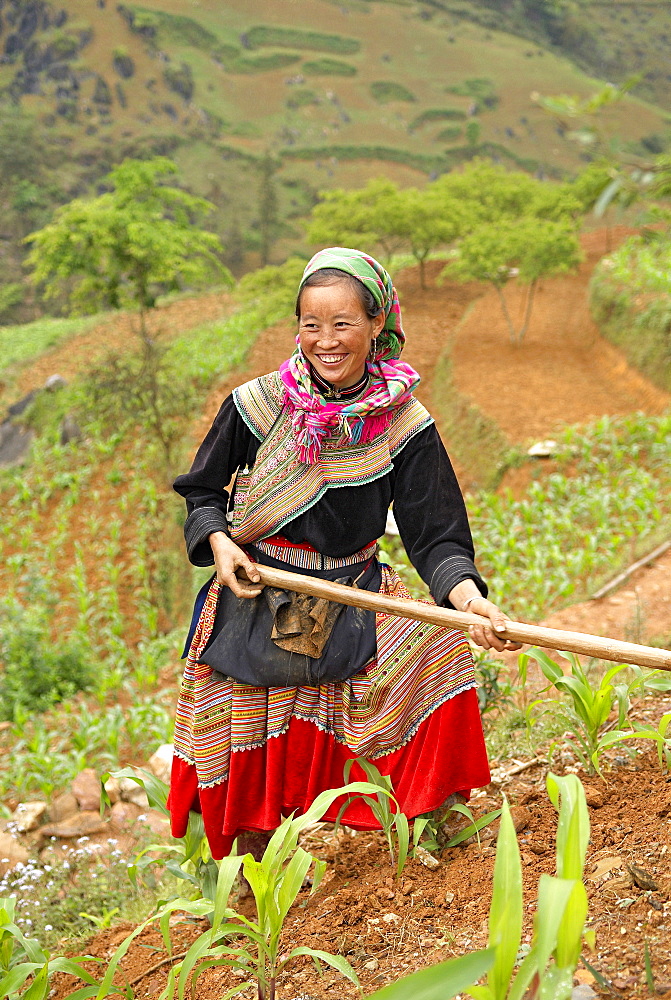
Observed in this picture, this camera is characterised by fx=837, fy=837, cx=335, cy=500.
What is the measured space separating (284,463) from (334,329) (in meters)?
0.35

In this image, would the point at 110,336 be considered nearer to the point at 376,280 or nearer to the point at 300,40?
the point at 376,280

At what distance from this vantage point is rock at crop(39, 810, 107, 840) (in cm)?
396

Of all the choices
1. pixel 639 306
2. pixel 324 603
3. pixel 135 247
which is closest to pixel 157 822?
pixel 324 603

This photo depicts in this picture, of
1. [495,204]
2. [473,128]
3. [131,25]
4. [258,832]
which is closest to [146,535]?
[258,832]

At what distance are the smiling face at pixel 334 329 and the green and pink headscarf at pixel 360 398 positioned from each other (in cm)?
4

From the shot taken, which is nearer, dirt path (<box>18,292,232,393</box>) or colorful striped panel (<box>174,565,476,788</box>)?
colorful striped panel (<box>174,565,476,788</box>)

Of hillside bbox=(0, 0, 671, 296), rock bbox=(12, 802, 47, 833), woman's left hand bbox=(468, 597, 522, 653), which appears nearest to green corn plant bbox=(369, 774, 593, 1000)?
woman's left hand bbox=(468, 597, 522, 653)

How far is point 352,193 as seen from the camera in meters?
17.2

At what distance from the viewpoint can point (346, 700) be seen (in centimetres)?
204

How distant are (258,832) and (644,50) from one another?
87.5m

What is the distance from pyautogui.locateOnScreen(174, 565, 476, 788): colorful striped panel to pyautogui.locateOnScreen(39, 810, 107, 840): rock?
2.18 metres

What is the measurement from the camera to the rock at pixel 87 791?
4289 mm

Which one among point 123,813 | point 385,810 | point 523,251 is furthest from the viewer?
point 523,251

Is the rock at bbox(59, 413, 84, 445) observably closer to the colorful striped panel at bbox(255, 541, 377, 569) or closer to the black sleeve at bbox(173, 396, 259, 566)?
the black sleeve at bbox(173, 396, 259, 566)
